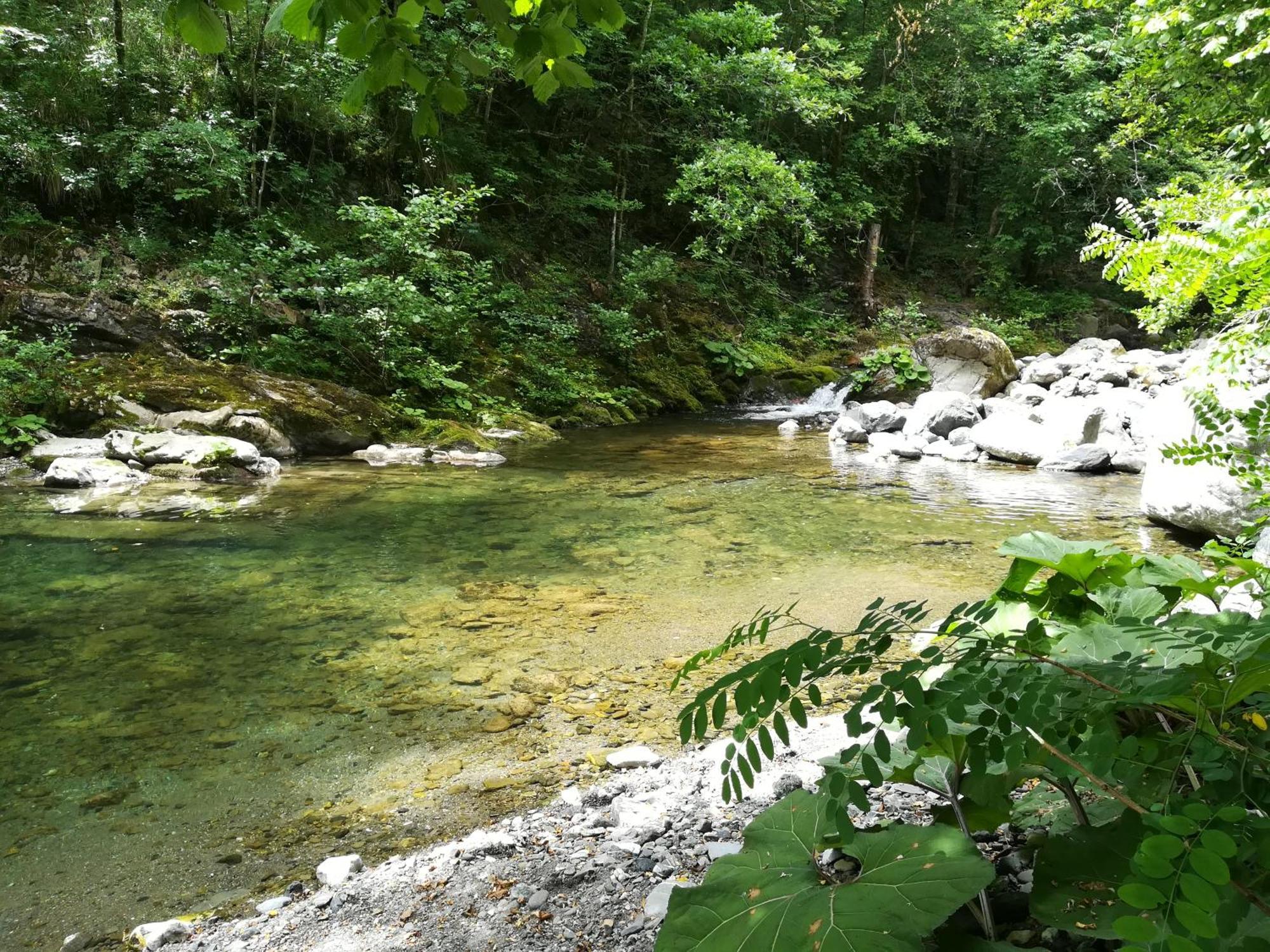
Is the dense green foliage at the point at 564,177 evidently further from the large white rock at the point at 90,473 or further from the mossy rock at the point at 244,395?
the large white rock at the point at 90,473

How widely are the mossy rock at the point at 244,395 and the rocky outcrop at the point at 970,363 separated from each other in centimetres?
1070

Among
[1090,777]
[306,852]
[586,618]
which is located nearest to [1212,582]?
[1090,777]

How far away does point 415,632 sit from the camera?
388cm

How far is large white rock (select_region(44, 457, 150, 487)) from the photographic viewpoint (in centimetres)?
707

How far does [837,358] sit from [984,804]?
16.2 meters

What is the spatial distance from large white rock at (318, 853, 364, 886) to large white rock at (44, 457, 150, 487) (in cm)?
662

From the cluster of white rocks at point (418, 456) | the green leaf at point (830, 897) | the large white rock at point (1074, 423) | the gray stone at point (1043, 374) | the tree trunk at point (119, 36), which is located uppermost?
the tree trunk at point (119, 36)

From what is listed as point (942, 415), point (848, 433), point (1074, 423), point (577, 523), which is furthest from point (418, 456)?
point (1074, 423)

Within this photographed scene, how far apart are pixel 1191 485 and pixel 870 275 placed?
1599 cm

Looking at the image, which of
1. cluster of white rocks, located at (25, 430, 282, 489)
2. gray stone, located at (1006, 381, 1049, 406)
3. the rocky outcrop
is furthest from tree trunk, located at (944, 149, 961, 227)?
cluster of white rocks, located at (25, 430, 282, 489)

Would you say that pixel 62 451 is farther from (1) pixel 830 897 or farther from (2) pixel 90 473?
(1) pixel 830 897

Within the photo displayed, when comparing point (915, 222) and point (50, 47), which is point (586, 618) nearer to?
point (50, 47)

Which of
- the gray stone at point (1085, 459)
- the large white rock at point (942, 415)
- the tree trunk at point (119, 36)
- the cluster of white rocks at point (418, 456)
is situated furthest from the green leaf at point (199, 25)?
the tree trunk at point (119, 36)

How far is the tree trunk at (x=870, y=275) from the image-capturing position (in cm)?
1986
